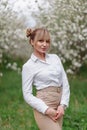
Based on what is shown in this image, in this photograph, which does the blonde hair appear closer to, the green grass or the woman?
the woman

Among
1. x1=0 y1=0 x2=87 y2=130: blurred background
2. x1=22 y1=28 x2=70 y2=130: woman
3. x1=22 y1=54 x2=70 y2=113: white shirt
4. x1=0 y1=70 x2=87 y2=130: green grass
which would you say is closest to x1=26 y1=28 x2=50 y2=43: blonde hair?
x1=22 y1=28 x2=70 y2=130: woman

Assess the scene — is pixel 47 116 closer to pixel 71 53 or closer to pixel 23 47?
pixel 71 53

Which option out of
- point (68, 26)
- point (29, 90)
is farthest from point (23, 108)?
point (29, 90)

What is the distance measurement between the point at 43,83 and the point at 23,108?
5.37m

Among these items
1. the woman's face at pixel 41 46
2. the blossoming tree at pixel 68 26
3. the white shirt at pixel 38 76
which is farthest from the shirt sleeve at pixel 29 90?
the blossoming tree at pixel 68 26

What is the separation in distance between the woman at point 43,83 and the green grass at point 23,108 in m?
3.12

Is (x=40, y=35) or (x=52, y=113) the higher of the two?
(x=40, y=35)

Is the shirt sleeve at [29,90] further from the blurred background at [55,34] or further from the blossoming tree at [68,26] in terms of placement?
the blossoming tree at [68,26]

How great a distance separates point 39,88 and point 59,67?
0.91 ft

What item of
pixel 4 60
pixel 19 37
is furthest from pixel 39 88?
pixel 4 60

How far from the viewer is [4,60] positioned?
14961mm

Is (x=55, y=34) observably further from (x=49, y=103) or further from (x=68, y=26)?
(x=49, y=103)

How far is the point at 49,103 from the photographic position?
4539 millimetres

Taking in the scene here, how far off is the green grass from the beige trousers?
311 centimetres
